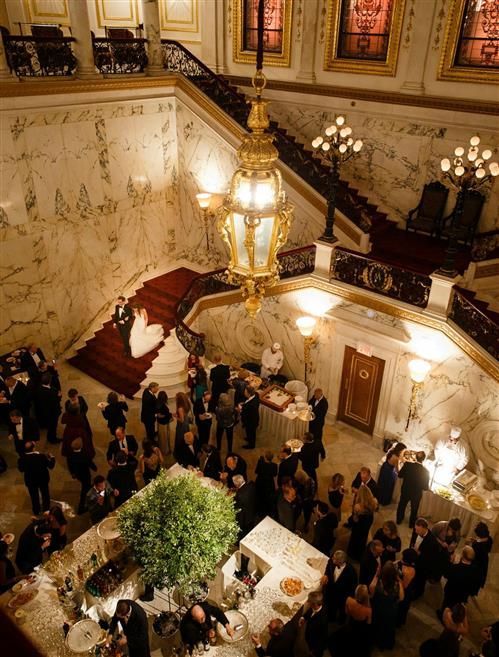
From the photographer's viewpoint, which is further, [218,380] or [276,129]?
[276,129]

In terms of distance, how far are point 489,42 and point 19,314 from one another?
1024cm

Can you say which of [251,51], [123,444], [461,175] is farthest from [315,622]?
[251,51]

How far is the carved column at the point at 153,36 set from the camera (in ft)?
36.7

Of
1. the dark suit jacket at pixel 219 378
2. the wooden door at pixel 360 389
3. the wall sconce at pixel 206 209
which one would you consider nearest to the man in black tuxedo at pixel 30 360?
the dark suit jacket at pixel 219 378

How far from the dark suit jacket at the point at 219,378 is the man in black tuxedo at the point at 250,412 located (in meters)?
0.47

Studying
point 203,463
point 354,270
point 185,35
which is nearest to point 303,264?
point 354,270

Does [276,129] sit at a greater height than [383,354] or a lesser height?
greater

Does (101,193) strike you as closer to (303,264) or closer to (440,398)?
(303,264)

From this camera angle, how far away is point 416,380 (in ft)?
26.7

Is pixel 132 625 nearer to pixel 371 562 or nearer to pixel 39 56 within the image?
pixel 371 562

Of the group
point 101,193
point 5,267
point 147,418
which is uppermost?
point 101,193

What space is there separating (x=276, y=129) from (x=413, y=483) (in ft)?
26.9

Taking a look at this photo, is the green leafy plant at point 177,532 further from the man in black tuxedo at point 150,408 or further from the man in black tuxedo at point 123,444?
the man in black tuxedo at point 150,408

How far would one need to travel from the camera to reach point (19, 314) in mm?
10648
